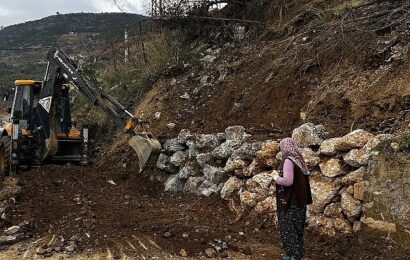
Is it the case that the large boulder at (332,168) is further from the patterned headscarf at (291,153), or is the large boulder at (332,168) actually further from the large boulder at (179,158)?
the large boulder at (179,158)

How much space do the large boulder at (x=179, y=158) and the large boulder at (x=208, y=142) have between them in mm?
398

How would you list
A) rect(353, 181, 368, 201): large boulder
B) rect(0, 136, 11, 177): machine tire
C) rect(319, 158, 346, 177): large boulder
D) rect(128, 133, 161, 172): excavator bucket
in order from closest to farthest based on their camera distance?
rect(353, 181, 368, 201): large boulder
rect(319, 158, 346, 177): large boulder
rect(128, 133, 161, 172): excavator bucket
rect(0, 136, 11, 177): machine tire

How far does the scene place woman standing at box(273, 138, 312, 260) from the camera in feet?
18.0

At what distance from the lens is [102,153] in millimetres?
13812

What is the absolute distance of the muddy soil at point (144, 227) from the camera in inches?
250

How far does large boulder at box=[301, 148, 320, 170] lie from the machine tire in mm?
7078

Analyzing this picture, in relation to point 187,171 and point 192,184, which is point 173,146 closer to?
point 187,171

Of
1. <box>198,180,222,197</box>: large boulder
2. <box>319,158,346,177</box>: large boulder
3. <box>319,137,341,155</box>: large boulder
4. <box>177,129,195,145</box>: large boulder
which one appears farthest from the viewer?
<box>177,129,195,145</box>: large boulder

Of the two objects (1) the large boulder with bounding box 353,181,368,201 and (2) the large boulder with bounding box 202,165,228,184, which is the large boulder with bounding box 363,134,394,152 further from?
(2) the large boulder with bounding box 202,165,228,184

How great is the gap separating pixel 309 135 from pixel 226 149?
176 cm

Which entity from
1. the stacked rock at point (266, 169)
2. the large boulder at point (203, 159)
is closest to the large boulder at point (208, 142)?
the stacked rock at point (266, 169)

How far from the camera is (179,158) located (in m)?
9.83

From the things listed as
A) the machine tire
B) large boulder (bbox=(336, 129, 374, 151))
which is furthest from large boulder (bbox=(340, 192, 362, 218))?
the machine tire

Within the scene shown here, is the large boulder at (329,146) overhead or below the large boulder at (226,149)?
overhead
